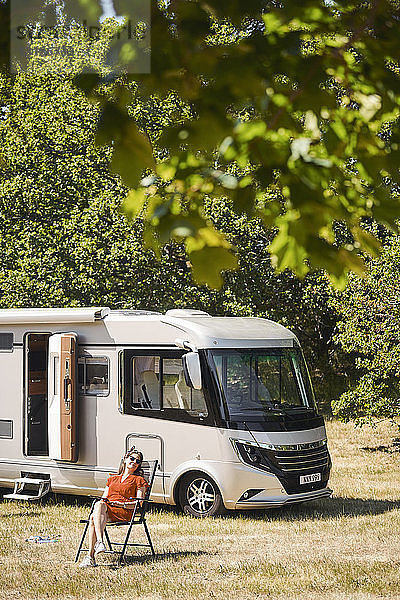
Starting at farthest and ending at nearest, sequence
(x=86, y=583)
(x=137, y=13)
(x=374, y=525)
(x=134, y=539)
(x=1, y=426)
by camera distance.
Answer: (x=1, y=426) → (x=374, y=525) → (x=134, y=539) → (x=86, y=583) → (x=137, y=13)

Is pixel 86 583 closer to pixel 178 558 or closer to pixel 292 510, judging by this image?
pixel 178 558

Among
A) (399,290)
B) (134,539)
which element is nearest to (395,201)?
(134,539)

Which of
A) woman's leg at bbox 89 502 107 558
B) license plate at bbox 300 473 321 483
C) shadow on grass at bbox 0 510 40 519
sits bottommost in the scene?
shadow on grass at bbox 0 510 40 519

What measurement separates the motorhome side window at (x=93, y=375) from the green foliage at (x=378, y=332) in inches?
206

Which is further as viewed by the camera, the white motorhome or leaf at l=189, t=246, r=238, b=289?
the white motorhome

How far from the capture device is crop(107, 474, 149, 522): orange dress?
400 inches

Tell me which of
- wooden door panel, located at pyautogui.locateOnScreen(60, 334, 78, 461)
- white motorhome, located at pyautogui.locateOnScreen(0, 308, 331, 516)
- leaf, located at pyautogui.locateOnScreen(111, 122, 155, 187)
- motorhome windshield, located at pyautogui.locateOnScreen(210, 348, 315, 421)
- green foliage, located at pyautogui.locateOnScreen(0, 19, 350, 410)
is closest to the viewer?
leaf, located at pyautogui.locateOnScreen(111, 122, 155, 187)

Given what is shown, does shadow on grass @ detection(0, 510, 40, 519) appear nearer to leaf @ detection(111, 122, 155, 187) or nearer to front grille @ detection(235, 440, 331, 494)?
front grille @ detection(235, 440, 331, 494)

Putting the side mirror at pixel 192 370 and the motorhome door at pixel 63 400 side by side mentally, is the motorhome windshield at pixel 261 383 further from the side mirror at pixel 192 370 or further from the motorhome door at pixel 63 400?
the motorhome door at pixel 63 400

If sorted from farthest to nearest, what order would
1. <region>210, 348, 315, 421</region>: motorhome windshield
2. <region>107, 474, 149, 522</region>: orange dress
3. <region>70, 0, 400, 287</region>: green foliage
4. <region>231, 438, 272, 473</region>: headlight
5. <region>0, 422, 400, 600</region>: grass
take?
1. <region>210, 348, 315, 421</region>: motorhome windshield
2. <region>231, 438, 272, 473</region>: headlight
3. <region>107, 474, 149, 522</region>: orange dress
4. <region>0, 422, 400, 600</region>: grass
5. <region>70, 0, 400, 287</region>: green foliage

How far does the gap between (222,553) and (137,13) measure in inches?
298

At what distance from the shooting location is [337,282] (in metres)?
4.22

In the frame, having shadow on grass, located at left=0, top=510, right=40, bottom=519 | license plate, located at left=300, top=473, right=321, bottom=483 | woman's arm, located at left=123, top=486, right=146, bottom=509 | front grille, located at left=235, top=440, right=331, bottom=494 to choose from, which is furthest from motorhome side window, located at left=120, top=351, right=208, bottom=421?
woman's arm, located at left=123, top=486, right=146, bottom=509

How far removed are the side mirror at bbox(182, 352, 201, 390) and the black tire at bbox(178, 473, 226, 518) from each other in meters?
1.12
